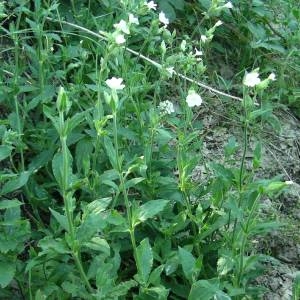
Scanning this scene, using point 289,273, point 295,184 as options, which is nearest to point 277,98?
point 295,184

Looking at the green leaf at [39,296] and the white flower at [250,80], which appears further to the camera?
the white flower at [250,80]

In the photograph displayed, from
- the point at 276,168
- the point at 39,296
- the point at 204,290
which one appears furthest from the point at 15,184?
the point at 276,168

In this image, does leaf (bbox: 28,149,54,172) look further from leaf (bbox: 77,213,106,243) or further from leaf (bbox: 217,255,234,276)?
leaf (bbox: 217,255,234,276)

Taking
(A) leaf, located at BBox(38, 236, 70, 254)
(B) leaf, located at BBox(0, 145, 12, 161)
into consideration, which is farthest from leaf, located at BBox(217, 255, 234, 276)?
(B) leaf, located at BBox(0, 145, 12, 161)

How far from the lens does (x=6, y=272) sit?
5.87 ft

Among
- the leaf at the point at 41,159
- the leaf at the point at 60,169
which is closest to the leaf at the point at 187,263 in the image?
the leaf at the point at 60,169

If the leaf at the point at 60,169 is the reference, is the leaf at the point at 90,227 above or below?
below

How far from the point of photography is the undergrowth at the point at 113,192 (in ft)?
5.86

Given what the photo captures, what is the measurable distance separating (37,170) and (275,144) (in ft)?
4.06

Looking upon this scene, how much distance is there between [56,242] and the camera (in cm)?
174

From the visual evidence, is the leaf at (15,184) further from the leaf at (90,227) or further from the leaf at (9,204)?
the leaf at (90,227)

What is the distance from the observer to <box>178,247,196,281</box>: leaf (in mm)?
1826

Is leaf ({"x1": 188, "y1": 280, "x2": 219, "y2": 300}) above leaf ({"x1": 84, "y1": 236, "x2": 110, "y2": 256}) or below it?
below

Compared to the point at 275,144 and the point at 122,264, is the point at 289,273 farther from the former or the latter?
the point at 275,144
